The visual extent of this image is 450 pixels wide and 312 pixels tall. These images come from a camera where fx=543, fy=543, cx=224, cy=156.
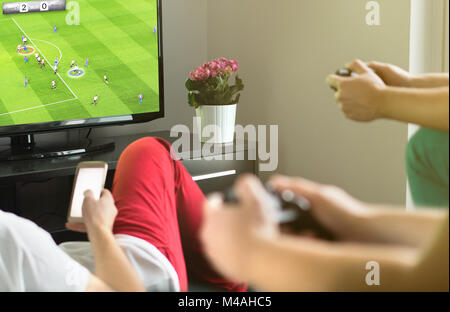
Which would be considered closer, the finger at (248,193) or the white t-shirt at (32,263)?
the finger at (248,193)

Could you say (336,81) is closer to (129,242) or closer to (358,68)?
(358,68)

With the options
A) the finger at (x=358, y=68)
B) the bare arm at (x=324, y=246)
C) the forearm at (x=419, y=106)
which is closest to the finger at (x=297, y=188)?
the bare arm at (x=324, y=246)

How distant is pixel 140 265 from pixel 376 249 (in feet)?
3.46

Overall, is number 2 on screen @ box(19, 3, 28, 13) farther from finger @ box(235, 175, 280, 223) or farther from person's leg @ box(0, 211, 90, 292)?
finger @ box(235, 175, 280, 223)

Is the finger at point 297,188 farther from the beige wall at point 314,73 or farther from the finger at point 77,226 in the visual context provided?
the beige wall at point 314,73

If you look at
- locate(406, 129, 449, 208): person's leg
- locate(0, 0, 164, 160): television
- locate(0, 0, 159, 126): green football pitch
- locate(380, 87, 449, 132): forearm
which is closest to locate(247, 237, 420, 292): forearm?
locate(380, 87, 449, 132): forearm

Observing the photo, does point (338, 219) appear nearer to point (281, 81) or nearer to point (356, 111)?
point (356, 111)

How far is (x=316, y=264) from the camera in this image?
0.54 meters

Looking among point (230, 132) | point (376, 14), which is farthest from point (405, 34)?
point (230, 132)

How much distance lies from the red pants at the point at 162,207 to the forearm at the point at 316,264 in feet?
3.47

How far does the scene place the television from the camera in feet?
8.56

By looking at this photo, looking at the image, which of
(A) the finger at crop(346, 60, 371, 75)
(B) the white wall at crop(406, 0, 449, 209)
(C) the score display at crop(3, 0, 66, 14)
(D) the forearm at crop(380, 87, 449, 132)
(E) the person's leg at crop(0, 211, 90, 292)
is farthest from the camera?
(C) the score display at crop(3, 0, 66, 14)

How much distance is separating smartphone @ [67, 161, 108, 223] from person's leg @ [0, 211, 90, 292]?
0.76 feet

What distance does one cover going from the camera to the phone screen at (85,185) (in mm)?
1540
